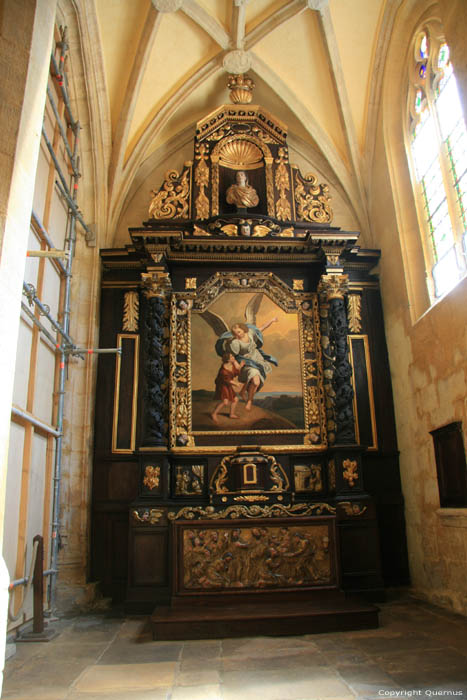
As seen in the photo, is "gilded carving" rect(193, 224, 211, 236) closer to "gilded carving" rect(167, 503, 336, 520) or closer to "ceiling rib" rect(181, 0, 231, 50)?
"ceiling rib" rect(181, 0, 231, 50)

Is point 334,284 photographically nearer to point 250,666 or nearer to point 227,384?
point 227,384

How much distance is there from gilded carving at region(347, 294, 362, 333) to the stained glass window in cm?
146

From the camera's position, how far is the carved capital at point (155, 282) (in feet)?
27.7

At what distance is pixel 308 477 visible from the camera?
818 centimetres

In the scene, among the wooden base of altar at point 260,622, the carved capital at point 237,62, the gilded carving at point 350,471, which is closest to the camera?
the wooden base of altar at point 260,622

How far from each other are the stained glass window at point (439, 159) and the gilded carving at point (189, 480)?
399cm

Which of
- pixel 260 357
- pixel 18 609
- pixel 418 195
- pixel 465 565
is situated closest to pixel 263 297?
pixel 260 357

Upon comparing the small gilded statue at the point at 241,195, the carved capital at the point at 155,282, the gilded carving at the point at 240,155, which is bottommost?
the carved capital at the point at 155,282

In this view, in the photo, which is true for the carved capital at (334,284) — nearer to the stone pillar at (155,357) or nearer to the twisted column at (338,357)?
the twisted column at (338,357)

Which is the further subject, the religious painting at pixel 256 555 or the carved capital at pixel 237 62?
the carved capital at pixel 237 62

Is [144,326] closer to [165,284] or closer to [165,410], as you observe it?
[165,284]

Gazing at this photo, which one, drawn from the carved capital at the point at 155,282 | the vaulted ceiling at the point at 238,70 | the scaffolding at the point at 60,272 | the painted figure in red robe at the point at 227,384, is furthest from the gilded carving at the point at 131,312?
the painted figure in red robe at the point at 227,384

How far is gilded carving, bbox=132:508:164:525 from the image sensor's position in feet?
24.3

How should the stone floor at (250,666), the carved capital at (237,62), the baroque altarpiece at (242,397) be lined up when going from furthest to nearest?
the carved capital at (237,62) < the baroque altarpiece at (242,397) < the stone floor at (250,666)
